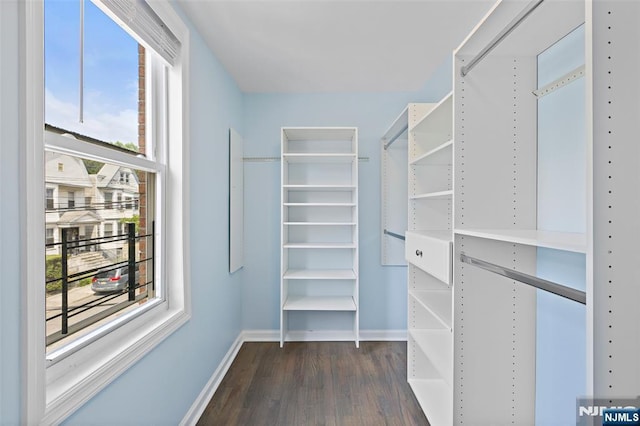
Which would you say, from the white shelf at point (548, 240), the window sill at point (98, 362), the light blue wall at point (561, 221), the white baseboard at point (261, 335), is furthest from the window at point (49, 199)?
the white baseboard at point (261, 335)

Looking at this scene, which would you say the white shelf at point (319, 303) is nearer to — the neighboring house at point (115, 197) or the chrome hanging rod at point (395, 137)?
the chrome hanging rod at point (395, 137)

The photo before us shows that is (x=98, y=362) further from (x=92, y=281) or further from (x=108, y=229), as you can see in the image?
(x=108, y=229)

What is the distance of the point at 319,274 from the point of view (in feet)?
9.80

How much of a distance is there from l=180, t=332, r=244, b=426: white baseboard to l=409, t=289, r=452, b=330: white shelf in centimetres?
151

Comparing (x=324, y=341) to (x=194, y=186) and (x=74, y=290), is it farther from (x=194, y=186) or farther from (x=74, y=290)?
(x=74, y=290)

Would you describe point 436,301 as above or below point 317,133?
below

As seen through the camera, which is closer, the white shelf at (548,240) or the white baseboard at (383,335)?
the white shelf at (548,240)

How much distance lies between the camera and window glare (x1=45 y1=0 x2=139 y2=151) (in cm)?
108

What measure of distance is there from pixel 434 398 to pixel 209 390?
1496mm

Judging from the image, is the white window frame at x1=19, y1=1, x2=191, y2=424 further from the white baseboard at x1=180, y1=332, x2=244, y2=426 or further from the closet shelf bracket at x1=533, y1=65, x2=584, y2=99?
the closet shelf bracket at x1=533, y1=65, x2=584, y2=99

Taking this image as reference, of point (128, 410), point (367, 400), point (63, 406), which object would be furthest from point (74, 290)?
point (367, 400)

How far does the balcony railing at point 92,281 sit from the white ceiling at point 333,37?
4.43ft

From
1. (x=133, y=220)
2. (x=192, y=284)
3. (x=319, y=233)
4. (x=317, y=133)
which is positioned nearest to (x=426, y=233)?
(x=319, y=233)

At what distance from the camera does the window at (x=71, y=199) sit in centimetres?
115
